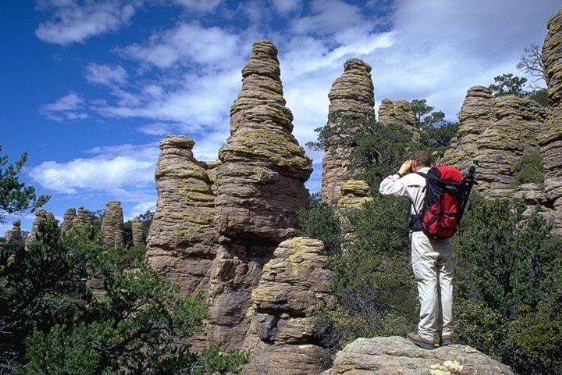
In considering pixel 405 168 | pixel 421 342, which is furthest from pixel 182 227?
pixel 421 342

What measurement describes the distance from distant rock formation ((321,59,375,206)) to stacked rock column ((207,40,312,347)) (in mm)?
10523

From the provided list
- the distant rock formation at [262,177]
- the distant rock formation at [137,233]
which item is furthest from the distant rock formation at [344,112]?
the distant rock formation at [137,233]

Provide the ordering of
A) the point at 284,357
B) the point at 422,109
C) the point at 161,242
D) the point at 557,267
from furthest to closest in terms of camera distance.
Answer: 1. the point at 422,109
2. the point at 161,242
3. the point at 284,357
4. the point at 557,267

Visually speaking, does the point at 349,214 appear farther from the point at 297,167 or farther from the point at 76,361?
the point at 76,361

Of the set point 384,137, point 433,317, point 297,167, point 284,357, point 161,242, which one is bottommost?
point 284,357

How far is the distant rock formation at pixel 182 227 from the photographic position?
27.4 meters

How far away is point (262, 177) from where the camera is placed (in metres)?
24.6

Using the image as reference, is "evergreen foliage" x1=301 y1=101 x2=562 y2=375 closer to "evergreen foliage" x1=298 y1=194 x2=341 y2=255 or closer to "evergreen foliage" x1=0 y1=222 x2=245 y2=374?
"evergreen foliage" x1=298 y1=194 x2=341 y2=255

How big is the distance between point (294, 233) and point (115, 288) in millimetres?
14354

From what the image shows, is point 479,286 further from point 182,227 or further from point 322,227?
point 182,227

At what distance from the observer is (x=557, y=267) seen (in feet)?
44.8

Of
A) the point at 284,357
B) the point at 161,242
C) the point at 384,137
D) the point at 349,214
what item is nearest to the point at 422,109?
the point at 384,137

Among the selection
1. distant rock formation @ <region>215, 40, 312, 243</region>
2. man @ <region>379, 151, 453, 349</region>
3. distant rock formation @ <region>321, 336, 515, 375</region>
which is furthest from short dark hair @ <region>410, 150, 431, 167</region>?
distant rock formation @ <region>215, 40, 312, 243</region>

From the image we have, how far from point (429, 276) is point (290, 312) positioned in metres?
14.3
